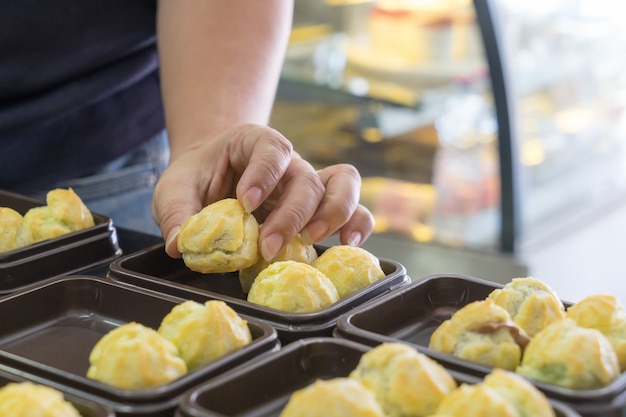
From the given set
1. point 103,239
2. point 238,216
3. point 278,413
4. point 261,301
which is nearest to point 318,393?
point 278,413

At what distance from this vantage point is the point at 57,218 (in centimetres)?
163

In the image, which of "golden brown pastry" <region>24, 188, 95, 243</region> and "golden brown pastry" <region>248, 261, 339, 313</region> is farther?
"golden brown pastry" <region>24, 188, 95, 243</region>

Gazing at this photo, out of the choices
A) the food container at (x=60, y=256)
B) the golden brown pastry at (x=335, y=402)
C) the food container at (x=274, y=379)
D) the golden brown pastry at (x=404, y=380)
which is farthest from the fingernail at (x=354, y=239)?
the golden brown pastry at (x=335, y=402)

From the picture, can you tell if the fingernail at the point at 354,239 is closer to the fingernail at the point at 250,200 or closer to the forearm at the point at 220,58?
the fingernail at the point at 250,200

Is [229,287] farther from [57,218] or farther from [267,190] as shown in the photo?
[57,218]

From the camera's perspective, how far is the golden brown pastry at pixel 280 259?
1460 millimetres

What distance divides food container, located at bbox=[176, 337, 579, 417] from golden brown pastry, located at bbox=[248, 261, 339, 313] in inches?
5.7

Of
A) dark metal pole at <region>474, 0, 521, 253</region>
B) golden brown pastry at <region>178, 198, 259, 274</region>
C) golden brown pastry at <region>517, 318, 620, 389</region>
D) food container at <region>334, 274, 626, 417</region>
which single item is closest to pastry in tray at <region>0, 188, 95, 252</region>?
golden brown pastry at <region>178, 198, 259, 274</region>

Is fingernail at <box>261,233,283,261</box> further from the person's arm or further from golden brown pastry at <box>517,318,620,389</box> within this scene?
golden brown pastry at <box>517,318,620,389</box>

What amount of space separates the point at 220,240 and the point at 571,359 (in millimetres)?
606

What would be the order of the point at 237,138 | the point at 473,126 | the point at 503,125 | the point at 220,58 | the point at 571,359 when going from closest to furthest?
the point at 571,359 < the point at 237,138 < the point at 220,58 < the point at 503,125 < the point at 473,126

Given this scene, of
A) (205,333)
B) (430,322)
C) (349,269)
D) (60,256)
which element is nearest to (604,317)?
(430,322)

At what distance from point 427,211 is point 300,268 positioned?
2451 mm

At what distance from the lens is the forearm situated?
2.04 meters
